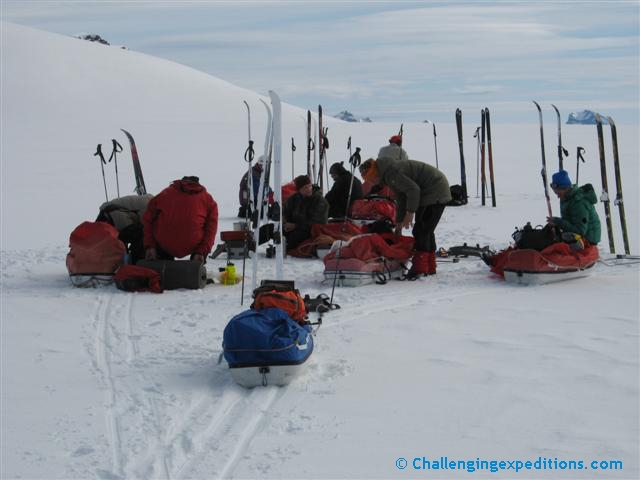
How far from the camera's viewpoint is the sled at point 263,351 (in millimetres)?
4895

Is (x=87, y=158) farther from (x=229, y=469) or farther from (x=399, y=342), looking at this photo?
(x=229, y=469)

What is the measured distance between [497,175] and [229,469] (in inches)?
686

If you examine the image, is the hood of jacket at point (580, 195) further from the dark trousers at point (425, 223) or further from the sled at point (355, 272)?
the sled at point (355, 272)

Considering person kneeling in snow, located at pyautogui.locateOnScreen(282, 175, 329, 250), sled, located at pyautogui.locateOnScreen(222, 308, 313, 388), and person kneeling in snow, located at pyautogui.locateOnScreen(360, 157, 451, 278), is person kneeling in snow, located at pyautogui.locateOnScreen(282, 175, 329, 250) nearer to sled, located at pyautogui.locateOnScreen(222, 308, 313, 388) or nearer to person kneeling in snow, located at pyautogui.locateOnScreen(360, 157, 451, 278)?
person kneeling in snow, located at pyautogui.locateOnScreen(360, 157, 451, 278)

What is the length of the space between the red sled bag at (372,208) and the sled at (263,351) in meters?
6.33

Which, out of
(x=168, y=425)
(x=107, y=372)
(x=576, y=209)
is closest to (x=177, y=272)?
(x=107, y=372)

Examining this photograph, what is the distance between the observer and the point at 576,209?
807 centimetres

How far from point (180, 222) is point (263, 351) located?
11.2 ft

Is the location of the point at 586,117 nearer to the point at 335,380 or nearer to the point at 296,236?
the point at 296,236

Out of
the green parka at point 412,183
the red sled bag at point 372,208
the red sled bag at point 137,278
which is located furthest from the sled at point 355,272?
the red sled bag at point 372,208

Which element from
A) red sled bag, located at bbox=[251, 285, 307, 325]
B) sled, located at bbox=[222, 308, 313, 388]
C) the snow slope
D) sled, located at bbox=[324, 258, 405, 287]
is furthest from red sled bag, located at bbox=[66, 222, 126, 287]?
sled, located at bbox=[222, 308, 313, 388]

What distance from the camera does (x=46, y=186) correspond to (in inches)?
679

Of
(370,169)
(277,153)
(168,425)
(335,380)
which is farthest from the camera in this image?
(370,169)

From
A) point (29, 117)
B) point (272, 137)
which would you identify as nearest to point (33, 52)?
point (29, 117)
